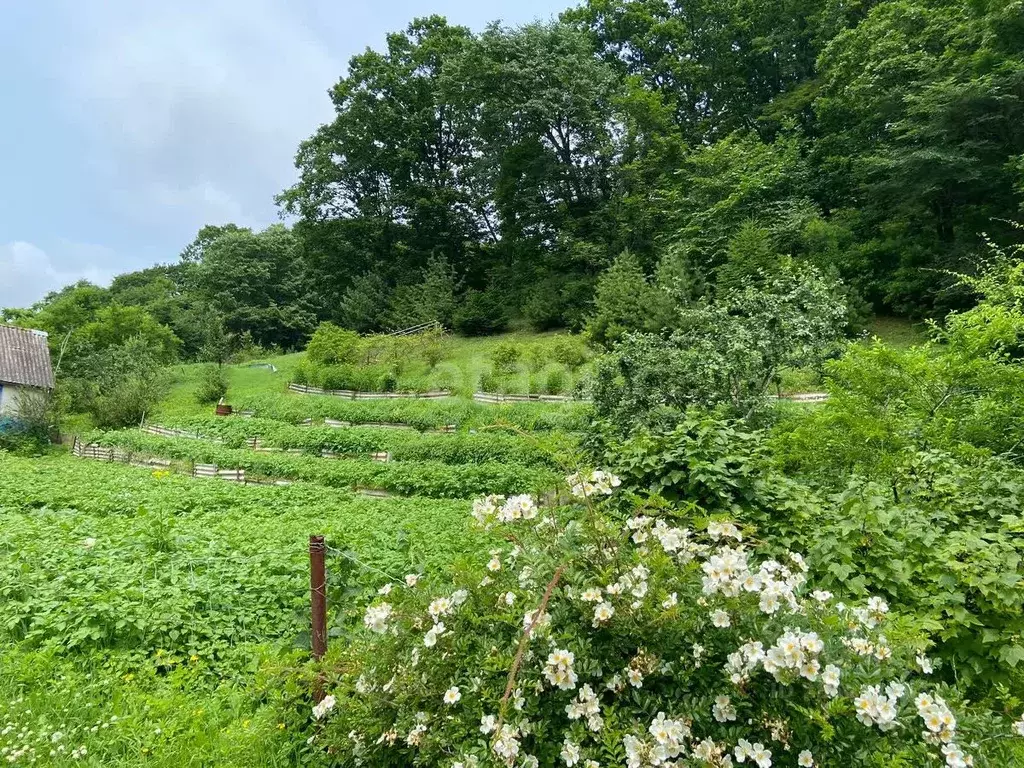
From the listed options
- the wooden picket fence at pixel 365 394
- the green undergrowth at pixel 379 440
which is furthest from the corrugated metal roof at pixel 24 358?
the wooden picket fence at pixel 365 394

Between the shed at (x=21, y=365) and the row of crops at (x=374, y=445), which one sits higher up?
the shed at (x=21, y=365)

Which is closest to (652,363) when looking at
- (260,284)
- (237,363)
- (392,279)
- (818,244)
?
(818,244)

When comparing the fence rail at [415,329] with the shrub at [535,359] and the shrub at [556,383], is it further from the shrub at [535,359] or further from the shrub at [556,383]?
the shrub at [556,383]

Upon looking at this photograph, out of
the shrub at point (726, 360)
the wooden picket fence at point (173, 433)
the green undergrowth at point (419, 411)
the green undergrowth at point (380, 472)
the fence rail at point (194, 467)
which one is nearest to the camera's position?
the shrub at point (726, 360)

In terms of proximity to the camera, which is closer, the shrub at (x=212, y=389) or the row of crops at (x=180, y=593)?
the row of crops at (x=180, y=593)

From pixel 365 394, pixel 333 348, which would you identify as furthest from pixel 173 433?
pixel 333 348

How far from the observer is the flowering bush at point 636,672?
1810 mm

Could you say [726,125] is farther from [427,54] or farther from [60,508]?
[60,508]

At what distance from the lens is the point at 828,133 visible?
77.4ft

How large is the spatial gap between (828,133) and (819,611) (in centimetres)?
2710

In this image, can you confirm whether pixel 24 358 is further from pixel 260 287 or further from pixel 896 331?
pixel 896 331

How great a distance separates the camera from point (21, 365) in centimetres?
2209

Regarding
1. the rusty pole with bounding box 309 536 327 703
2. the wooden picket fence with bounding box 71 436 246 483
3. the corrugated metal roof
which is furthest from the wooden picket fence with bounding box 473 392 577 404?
the corrugated metal roof

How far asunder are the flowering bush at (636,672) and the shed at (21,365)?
2374cm
